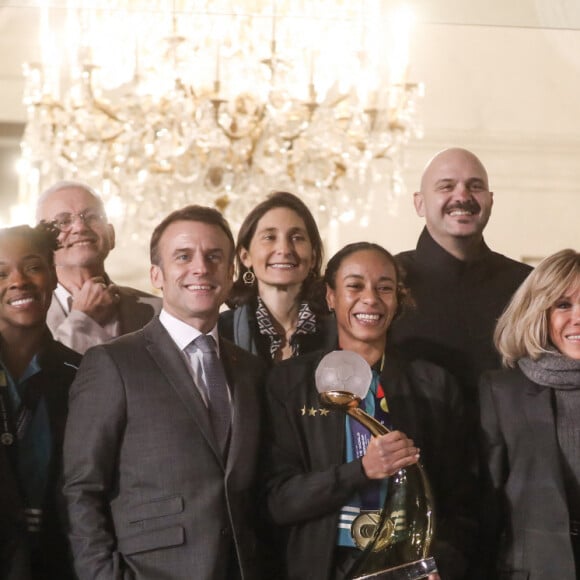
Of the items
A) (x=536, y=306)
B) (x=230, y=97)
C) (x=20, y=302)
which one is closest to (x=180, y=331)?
(x=20, y=302)

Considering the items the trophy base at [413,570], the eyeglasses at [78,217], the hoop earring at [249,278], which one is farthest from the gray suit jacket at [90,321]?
the trophy base at [413,570]

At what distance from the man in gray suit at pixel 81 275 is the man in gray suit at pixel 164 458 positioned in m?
0.57

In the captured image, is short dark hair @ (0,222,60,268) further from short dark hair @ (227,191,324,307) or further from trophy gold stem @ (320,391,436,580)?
trophy gold stem @ (320,391,436,580)

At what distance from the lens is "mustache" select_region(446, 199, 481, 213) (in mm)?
3430

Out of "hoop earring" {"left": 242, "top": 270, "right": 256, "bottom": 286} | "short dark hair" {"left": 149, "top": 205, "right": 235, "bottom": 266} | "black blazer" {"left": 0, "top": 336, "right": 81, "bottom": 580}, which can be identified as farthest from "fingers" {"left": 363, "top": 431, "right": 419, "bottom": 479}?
"hoop earring" {"left": 242, "top": 270, "right": 256, "bottom": 286}

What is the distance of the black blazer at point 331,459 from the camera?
2713 millimetres

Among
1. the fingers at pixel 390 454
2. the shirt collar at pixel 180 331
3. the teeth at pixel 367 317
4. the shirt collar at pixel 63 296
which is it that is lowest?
the fingers at pixel 390 454

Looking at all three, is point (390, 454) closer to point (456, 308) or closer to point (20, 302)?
point (456, 308)

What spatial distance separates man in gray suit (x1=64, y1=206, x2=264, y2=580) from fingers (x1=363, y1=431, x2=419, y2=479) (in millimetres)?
323

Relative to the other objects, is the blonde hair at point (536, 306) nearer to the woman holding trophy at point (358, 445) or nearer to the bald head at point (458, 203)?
the woman holding trophy at point (358, 445)

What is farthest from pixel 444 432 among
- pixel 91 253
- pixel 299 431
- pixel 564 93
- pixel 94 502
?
pixel 564 93

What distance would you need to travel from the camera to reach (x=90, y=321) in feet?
11.0

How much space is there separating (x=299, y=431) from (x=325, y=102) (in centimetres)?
262

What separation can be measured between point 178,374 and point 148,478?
264 mm
